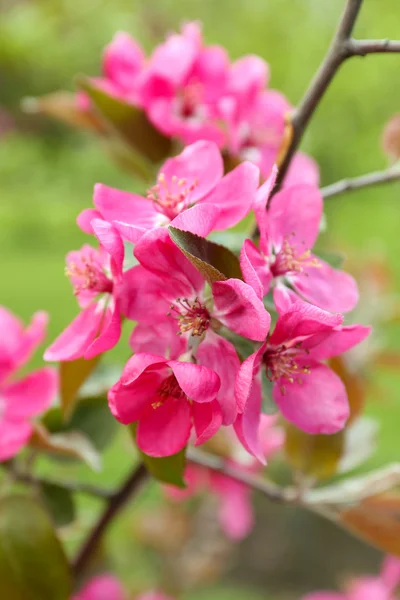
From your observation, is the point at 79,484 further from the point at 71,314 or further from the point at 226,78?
the point at 71,314

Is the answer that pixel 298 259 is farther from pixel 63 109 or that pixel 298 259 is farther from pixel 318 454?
pixel 63 109

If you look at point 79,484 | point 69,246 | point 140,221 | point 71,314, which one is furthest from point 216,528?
point 69,246

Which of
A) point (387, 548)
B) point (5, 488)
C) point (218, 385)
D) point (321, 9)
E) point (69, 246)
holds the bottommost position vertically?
point (69, 246)

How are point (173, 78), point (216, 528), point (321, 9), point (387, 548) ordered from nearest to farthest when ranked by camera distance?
1. point (387, 548)
2. point (173, 78)
3. point (216, 528)
4. point (321, 9)

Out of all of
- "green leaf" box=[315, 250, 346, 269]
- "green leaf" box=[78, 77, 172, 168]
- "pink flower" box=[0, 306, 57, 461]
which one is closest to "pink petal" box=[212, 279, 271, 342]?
"green leaf" box=[315, 250, 346, 269]

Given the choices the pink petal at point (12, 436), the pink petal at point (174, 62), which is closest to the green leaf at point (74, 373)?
the pink petal at point (12, 436)

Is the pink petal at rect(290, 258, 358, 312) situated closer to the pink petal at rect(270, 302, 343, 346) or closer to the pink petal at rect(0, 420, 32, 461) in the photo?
the pink petal at rect(270, 302, 343, 346)
